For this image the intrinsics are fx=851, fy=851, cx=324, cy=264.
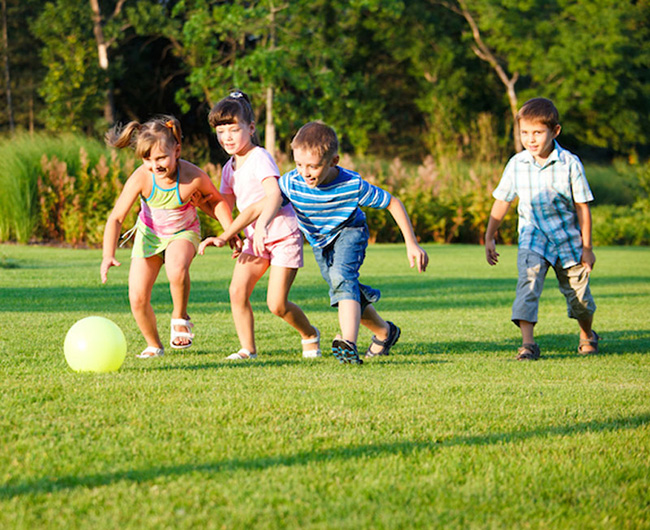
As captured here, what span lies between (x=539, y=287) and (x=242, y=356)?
91.8 inches

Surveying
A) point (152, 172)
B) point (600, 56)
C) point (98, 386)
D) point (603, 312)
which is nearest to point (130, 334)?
point (152, 172)

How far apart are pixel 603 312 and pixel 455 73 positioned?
35354 mm

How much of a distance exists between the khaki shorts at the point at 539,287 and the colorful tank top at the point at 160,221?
2461 millimetres

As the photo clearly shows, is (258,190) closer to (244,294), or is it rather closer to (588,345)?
(244,294)

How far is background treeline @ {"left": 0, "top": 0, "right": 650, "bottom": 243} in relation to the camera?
2433 centimetres

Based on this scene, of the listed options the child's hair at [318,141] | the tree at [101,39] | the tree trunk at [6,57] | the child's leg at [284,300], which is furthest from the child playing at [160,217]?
the tree trunk at [6,57]

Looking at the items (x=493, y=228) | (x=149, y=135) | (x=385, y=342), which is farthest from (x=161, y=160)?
(x=493, y=228)

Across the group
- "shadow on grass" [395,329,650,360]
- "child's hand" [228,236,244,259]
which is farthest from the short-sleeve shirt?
"shadow on grass" [395,329,650,360]

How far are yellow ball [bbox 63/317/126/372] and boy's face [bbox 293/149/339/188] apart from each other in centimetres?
156

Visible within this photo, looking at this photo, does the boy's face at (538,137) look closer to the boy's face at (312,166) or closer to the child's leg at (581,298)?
the child's leg at (581,298)

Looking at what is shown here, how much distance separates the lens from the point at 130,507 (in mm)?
2727

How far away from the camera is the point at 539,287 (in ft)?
21.1

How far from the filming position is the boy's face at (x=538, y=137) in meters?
6.19

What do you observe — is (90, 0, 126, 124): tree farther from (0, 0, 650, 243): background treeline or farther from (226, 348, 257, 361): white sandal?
(226, 348, 257, 361): white sandal
